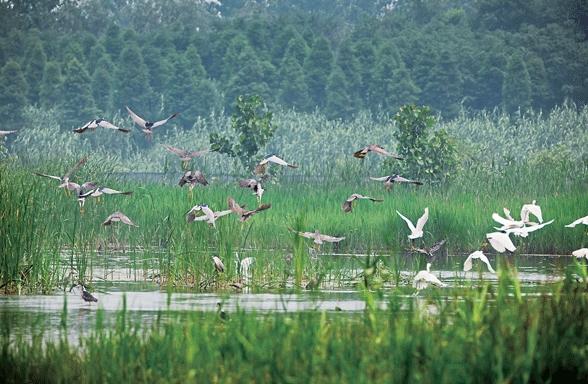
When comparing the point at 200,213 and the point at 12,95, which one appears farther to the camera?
the point at 12,95

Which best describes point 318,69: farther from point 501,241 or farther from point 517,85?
point 501,241

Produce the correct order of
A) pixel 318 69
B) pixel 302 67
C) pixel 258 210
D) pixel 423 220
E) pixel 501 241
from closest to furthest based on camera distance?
1. pixel 501 241
2. pixel 423 220
3. pixel 258 210
4. pixel 318 69
5. pixel 302 67

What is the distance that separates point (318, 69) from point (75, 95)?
8.99 meters

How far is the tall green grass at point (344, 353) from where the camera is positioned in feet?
24.1

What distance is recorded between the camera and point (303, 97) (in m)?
51.5

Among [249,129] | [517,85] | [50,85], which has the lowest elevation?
[249,129]

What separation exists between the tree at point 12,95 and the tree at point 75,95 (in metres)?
1.63

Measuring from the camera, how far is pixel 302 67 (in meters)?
53.4

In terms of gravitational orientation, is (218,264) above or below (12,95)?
below

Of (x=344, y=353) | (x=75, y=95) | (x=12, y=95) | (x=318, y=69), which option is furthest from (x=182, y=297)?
(x=318, y=69)

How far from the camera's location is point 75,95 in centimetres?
4984

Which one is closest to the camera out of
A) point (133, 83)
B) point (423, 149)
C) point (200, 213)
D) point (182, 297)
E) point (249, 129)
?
point (182, 297)

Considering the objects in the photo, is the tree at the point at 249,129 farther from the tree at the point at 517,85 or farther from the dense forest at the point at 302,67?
the tree at the point at 517,85

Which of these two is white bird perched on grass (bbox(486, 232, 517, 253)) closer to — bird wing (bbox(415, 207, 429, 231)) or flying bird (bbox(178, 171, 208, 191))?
bird wing (bbox(415, 207, 429, 231))
